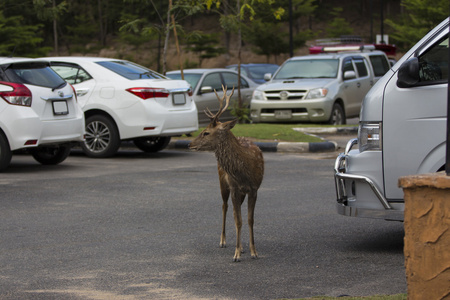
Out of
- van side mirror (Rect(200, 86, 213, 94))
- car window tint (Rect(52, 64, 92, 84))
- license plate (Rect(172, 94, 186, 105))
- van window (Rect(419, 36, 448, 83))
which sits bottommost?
van side mirror (Rect(200, 86, 213, 94))

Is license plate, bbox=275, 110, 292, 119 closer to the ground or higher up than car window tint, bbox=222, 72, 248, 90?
closer to the ground

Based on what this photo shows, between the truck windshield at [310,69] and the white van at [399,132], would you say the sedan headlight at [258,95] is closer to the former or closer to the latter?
the truck windshield at [310,69]

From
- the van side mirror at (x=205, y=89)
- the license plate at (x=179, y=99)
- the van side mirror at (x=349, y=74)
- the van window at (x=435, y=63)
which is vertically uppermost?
the van window at (x=435, y=63)

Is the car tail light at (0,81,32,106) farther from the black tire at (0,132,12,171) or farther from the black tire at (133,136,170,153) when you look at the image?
the black tire at (133,136,170,153)

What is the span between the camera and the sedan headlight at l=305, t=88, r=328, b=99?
57.6 ft

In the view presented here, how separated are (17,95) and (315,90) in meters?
8.50

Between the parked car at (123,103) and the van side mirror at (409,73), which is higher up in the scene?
the van side mirror at (409,73)

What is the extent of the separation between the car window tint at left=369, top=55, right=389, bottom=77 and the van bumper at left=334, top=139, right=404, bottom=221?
559 inches

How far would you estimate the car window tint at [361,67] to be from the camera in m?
19.4

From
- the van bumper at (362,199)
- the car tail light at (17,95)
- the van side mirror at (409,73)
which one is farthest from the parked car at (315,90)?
the van side mirror at (409,73)

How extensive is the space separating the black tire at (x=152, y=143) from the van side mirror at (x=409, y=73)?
8.45m

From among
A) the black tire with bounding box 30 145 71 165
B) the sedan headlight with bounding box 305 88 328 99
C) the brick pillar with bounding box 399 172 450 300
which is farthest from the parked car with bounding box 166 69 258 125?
→ the brick pillar with bounding box 399 172 450 300

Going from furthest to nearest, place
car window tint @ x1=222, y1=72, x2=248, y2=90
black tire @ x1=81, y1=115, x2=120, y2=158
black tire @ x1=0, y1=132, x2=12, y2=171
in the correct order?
car window tint @ x1=222, y1=72, x2=248, y2=90
black tire @ x1=81, y1=115, x2=120, y2=158
black tire @ x1=0, y1=132, x2=12, y2=171

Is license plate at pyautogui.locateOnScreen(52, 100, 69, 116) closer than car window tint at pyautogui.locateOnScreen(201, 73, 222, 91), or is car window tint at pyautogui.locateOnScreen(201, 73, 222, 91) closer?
license plate at pyautogui.locateOnScreen(52, 100, 69, 116)
